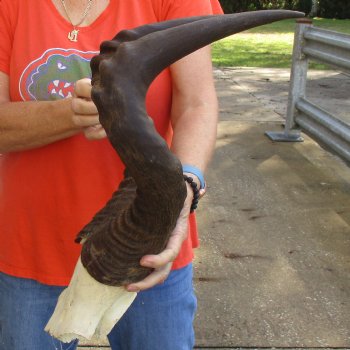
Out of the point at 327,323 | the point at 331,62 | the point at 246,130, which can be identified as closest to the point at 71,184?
the point at 327,323

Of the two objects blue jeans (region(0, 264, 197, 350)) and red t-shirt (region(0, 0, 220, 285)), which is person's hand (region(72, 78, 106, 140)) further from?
blue jeans (region(0, 264, 197, 350))

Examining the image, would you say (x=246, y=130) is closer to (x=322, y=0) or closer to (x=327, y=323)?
(x=327, y=323)

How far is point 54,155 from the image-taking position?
1865 mm

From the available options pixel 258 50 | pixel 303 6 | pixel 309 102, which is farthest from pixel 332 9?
pixel 309 102

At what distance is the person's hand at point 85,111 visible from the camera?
1475 millimetres

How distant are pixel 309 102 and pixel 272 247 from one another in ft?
8.25

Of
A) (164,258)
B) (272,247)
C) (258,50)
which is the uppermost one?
(164,258)

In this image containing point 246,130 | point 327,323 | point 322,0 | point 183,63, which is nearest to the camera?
point 183,63

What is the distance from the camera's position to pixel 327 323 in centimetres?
349

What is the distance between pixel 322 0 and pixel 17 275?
29.5 m

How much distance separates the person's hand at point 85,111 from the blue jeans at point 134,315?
1.81 ft

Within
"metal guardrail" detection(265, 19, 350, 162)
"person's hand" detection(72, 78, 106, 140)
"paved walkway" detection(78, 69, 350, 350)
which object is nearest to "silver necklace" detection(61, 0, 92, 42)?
"person's hand" detection(72, 78, 106, 140)

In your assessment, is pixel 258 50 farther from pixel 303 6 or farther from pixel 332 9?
pixel 303 6

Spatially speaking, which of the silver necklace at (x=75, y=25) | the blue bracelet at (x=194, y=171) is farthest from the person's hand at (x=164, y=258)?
the silver necklace at (x=75, y=25)
